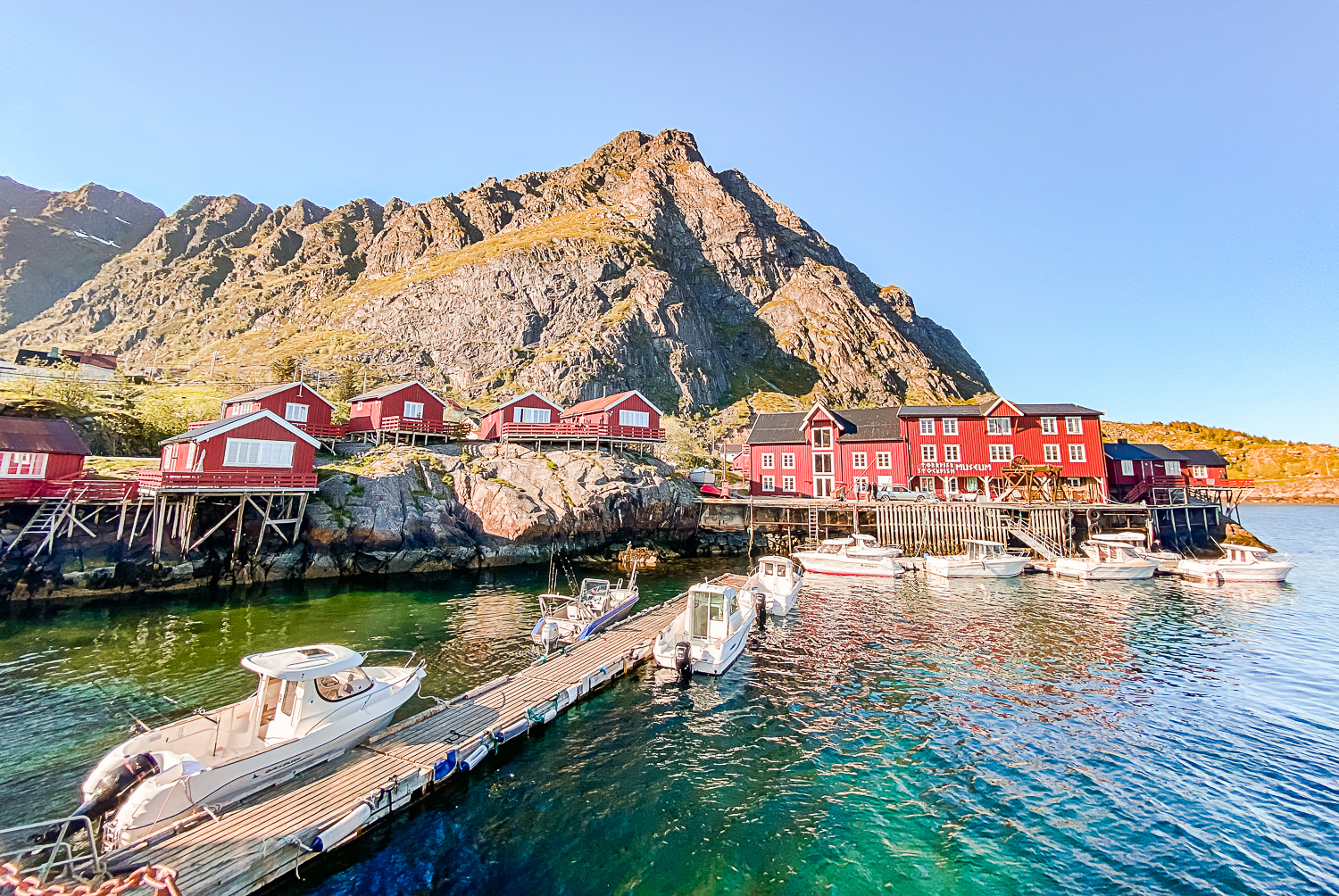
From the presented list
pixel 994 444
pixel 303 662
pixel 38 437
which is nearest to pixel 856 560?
pixel 994 444

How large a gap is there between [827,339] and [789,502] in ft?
356

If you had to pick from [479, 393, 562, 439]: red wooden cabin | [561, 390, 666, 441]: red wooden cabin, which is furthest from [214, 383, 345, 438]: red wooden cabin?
[561, 390, 666, 441]: red wooden cabin

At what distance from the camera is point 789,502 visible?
180 ft

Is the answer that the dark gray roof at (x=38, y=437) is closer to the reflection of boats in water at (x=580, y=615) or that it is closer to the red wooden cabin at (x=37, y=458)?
the red wooden cabin at (x=37, y=458)

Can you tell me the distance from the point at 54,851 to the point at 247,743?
4.19 metres

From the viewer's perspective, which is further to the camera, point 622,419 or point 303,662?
point 622,419

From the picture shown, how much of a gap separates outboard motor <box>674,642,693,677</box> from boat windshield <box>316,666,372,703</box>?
1108cm

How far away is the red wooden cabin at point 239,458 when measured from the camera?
34.4m

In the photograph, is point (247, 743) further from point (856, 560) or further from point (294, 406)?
point (294, 406)

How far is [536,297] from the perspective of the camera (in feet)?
409

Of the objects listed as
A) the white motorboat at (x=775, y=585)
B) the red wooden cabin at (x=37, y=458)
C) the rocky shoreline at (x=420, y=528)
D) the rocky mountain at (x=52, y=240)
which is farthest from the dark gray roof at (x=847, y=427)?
the rocky mountain at (x=52, y=240)

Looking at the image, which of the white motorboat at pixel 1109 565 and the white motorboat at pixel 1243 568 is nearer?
the white motorboat at pixel 1243 568

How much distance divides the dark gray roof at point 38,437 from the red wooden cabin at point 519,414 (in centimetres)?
3055

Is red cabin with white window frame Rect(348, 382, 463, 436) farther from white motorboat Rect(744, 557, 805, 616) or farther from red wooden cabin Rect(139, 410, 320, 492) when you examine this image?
white motorboat Rect(744, 557, 805, 616)
